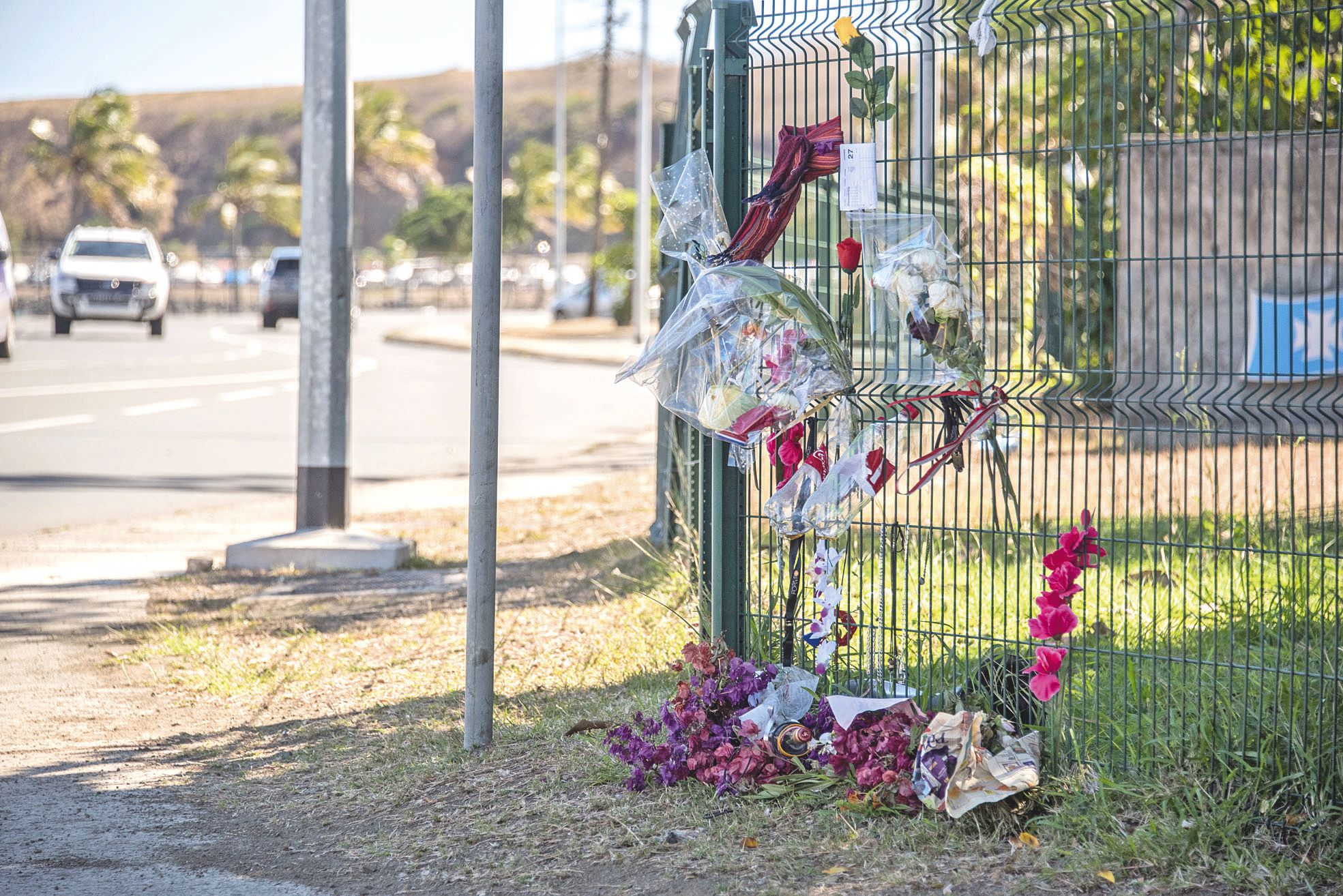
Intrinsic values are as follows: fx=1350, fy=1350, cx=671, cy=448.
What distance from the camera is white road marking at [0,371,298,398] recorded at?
56.0 feet

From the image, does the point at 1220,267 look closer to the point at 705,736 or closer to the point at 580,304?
the point at 705,736

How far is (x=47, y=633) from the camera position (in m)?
6.31

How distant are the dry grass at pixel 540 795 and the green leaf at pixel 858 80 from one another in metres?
2.14

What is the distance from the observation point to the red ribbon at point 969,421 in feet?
12.7

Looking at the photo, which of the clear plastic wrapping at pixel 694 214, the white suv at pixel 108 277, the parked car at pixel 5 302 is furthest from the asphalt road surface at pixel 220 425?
the clear plastic wrapping at pixel 694 214

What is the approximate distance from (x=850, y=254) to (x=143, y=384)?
16824mm

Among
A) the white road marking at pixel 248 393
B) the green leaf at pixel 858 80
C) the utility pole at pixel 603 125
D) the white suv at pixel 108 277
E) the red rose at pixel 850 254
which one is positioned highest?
the utility pole at pixel 603 125

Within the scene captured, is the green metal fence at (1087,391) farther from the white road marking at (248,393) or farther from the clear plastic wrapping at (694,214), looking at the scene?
the white road marking at (248,393)

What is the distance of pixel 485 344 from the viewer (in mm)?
4336

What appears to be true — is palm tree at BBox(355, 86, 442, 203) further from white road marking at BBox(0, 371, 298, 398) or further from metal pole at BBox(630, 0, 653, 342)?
white road marking at BBox(0, 371, 298, 398)

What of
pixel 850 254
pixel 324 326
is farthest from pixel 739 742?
pixel 324 326

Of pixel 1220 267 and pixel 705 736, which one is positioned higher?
pixel 1220 267

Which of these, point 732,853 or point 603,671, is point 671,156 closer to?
point 603,671

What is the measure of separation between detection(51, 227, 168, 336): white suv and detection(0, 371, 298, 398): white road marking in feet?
26.1
